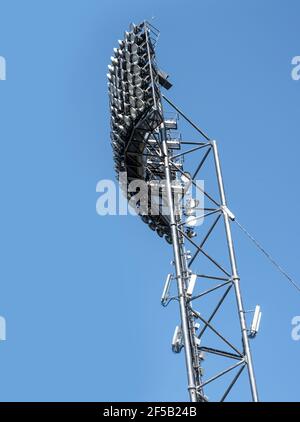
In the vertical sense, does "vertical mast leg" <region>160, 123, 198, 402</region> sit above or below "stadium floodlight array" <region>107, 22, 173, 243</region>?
below

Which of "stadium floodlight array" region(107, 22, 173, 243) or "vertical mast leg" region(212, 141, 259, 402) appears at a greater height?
"stadium floodlight array" region(107, 22, 173, 243)

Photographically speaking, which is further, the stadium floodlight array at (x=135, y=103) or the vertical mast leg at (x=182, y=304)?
the stadium floodlight array at (x=135, y=103)

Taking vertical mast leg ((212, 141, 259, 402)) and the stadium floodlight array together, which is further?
the stadium floodlight array

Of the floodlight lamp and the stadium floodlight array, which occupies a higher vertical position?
the stadium floodlight array

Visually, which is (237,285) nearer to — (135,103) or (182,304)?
(182,304)

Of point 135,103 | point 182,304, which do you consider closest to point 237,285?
point 182,304

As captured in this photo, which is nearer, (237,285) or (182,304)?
(182,304)

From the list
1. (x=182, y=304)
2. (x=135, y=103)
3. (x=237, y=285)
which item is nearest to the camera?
(x=182, y=304)
